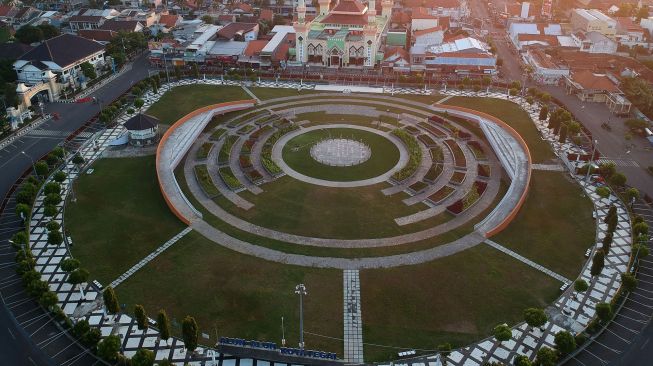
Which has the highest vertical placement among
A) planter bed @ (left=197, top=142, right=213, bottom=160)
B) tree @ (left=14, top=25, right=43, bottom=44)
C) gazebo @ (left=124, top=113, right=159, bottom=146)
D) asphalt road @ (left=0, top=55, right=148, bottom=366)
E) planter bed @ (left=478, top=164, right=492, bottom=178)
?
tree @ (left=14, top=25, right=43, bottom=44)

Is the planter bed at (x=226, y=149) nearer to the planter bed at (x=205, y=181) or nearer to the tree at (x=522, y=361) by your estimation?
the planter bed at (x=205, y=181)

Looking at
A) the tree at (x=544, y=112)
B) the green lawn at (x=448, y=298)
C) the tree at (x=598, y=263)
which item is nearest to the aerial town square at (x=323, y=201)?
the green lawn at (x=448, y=298)

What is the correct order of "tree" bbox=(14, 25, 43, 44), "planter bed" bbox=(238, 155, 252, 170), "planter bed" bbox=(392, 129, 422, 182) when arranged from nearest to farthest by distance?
1. "planter bed" bbox=(392, 129, 422, 182)
2. "planter bed" bbox=(238, 155, 252, 170)
3. "tree" bbox=(14, 25, 43, 44)

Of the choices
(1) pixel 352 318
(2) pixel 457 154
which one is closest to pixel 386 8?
(2) pixel 457 154

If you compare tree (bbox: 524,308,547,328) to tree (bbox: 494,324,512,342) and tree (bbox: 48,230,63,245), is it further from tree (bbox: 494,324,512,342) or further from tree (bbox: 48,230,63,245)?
tree (bbox: 48,230,63,245)

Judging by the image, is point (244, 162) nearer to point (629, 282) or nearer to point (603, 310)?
point (603, 310)

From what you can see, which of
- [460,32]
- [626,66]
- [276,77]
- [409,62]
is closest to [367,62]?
[409,62]

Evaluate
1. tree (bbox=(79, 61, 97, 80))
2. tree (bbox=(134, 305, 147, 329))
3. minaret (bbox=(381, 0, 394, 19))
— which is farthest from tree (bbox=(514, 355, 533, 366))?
minaret (bbox=(381, 0, 394, 19))
